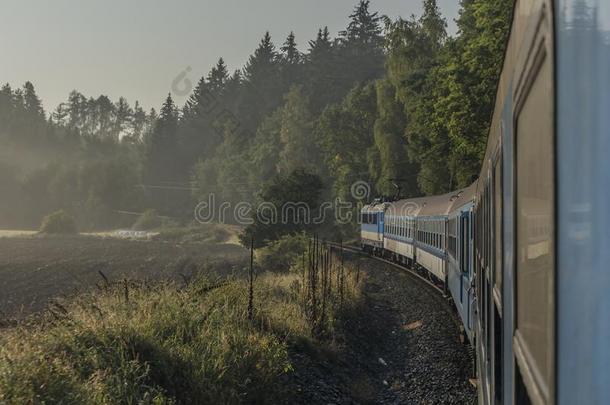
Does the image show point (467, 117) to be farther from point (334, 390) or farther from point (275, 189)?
point (334, 390)

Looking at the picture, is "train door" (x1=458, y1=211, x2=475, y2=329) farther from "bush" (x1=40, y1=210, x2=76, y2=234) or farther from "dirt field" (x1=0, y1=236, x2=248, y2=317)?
"bush" (x1=40, y1=210, x2=76, y2=234)

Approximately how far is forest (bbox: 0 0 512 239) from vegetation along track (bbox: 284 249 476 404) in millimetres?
8405

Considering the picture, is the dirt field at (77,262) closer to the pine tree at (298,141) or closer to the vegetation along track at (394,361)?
the vegetation along track at (394,361)

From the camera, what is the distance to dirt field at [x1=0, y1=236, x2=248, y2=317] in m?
28.1

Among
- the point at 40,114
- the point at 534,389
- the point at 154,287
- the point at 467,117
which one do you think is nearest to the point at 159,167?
the point at 40,114

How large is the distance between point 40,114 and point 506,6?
156m

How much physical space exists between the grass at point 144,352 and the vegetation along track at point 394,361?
0.78 meters

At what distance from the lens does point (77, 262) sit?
4334 centimetres

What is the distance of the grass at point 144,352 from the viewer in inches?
199

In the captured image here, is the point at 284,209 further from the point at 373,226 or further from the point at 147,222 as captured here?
the point at 147,222

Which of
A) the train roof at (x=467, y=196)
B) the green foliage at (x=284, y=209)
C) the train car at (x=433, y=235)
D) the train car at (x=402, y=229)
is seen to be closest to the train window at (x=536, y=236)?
the train roof at (x=467, y=196)

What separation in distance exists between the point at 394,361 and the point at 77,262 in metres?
38.1

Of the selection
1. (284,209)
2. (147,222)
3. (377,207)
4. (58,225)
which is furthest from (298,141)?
(377,207)

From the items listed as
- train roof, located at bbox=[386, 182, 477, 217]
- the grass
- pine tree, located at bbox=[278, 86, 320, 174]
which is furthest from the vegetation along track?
pine tree, located at bbox=[278, 86, 320, 174]
